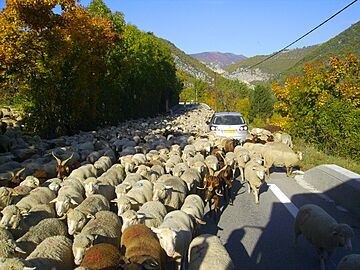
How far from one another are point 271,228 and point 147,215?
→ 2.67 m

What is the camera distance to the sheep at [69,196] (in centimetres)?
718

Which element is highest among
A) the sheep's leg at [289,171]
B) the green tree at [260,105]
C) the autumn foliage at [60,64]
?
the autumn foliage at [60,64]

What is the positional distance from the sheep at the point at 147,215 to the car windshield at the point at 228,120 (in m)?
10.3

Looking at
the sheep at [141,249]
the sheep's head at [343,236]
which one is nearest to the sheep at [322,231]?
the sheep's head at [343,236]

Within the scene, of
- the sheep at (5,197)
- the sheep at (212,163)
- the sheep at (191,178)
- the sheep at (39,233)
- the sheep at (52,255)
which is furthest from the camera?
the sheep at (212,163)

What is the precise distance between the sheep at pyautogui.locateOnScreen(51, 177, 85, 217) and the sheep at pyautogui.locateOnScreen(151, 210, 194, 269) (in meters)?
2.03

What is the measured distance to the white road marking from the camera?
8695mm

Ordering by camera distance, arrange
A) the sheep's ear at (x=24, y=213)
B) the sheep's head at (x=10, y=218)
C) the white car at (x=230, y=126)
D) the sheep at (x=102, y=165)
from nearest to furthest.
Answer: the sheep's head at (x=10, y=218)
the sheep's ear at (x=24, y=213)
the sheep at (x=102, y=165)
the white car at (x=230, y=126)

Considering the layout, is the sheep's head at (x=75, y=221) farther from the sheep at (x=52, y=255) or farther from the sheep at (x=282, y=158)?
the sheep at (x=282, y=158)

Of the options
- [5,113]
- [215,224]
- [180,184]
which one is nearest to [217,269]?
[215,224]

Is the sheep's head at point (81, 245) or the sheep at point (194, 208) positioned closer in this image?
the sheep's head at point (81, 245)

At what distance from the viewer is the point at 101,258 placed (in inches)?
192

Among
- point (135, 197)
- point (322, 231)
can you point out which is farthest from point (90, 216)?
point (322, 231)

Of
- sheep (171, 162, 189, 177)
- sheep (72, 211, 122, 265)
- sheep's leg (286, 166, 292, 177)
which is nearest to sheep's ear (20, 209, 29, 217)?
sheep (72, 211, 122, 265)
